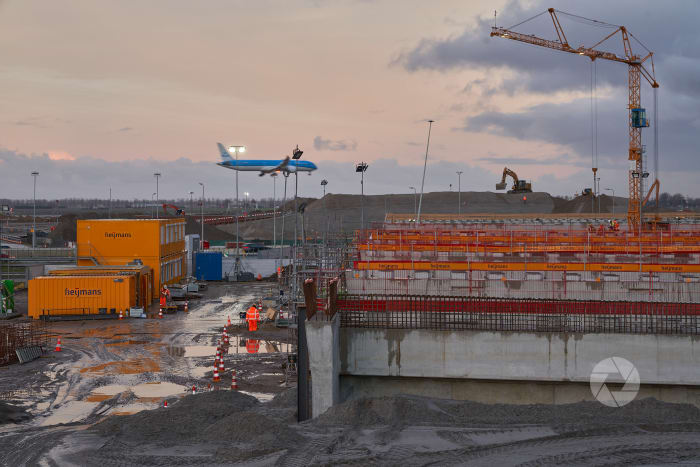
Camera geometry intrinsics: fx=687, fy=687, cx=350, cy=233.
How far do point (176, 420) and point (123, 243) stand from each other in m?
33.9

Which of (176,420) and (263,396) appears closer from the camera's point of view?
(176,420)

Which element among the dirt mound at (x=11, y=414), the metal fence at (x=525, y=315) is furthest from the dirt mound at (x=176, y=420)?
the dirt mound at (x=11, y=414)

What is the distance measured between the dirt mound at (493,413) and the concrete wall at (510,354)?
1.32 metres

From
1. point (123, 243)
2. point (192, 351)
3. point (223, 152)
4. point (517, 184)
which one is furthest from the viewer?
point (517, 184)

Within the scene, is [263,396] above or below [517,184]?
below

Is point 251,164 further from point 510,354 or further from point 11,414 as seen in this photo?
point 510,354

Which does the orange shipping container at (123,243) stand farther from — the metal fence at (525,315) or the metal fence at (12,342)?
the metal fence at (525,315)

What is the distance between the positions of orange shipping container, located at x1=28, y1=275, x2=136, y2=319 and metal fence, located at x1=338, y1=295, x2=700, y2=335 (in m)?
22.6

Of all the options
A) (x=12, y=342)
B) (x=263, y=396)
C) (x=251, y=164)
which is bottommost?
(x=263, y=396)

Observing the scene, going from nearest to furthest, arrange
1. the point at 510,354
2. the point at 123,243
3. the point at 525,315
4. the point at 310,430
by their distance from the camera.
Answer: the point at 310,430 < the point at 510,354 < the point at 525,315 < the point at 123,243

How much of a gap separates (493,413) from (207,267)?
46558mm

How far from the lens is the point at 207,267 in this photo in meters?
60.2

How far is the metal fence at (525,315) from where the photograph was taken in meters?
18.9

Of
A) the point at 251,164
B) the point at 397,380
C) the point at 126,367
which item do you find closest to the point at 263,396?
the point at 397,380
